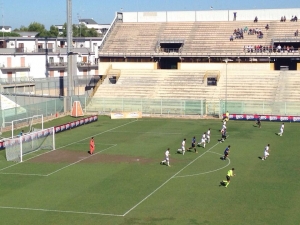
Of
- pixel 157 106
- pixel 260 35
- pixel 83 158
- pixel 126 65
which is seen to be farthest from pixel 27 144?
pixel 260 35

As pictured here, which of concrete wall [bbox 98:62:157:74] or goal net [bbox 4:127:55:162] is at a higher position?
concrete wall [bbox 98:62:157:74]

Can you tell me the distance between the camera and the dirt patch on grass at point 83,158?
4141 centimetres

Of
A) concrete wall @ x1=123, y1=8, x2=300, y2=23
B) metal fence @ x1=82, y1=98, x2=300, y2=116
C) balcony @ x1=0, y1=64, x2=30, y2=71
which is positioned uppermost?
concrete wall @ x1=123, y1=8, x2=300, y2=23

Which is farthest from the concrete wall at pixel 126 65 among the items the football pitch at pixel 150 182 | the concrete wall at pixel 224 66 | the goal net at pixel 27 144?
the goal net at pixel 27 144

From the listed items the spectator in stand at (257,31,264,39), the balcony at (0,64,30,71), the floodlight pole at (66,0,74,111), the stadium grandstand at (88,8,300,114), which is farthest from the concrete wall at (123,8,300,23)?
the floodlight pole at (66,0,74,111)

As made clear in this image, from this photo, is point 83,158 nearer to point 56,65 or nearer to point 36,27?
point 56,65

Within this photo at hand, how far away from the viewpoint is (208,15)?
87.6 metres

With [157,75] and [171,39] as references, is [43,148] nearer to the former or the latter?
[157,75]

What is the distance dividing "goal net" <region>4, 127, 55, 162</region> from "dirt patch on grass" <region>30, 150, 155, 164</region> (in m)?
1.40

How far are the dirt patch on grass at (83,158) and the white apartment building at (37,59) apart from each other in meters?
35.6

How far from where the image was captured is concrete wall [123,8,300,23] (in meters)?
84.4

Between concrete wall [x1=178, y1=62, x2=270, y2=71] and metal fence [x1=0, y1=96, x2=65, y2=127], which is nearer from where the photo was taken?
metal fence [x1=0, y1=96, x2=65, y2=127]

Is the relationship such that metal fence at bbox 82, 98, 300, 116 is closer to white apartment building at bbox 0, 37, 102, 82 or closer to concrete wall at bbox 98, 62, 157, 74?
concrete wall at bbox 98, 62, 157, 74

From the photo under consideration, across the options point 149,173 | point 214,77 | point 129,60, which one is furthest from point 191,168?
point 129,60
